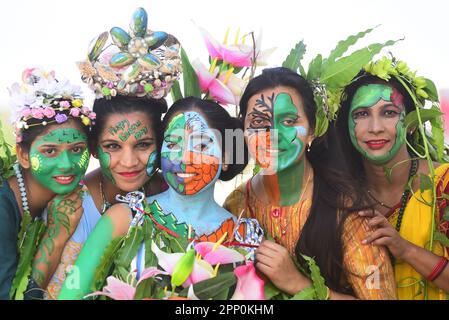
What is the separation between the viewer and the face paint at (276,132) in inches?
137

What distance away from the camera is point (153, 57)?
11.7 feet

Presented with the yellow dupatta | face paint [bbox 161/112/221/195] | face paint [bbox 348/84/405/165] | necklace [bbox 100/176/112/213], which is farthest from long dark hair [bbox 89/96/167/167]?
the yellow dupatta

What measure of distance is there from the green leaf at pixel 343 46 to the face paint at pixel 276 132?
0.45 m

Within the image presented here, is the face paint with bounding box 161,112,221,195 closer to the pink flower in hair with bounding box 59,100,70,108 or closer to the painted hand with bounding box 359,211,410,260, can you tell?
the pink flower in hair with bounding box 59,100,70,108

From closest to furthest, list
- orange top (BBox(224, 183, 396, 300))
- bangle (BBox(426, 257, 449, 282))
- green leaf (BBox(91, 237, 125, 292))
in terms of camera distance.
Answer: green leaf (BBox(91, 237, 125, 292)) → orange top (BBox(224, 183, 396, 300)) → bangle (BBox(426, 257, 449, 282))

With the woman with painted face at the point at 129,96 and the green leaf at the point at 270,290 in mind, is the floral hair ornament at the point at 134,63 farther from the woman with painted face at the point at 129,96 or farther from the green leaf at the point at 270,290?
the green leaf at the point at 270,290

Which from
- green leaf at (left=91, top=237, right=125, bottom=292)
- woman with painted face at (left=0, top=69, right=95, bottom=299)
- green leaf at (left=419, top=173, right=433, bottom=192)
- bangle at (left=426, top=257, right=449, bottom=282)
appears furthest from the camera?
green leaf at (left=419, top=173, right=433, bottom=192)

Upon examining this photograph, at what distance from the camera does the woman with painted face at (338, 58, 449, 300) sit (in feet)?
11.8

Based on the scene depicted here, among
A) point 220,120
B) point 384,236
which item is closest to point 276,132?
point 220,120

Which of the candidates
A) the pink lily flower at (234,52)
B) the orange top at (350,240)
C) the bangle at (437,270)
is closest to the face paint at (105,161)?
the orange top at (350,240)

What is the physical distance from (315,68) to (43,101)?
1524mm

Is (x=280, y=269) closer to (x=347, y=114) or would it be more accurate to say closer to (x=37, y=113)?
(x=347, y=114)

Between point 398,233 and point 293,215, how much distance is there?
0.58 m

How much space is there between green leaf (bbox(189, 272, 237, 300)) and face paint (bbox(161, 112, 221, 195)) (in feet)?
1.56
